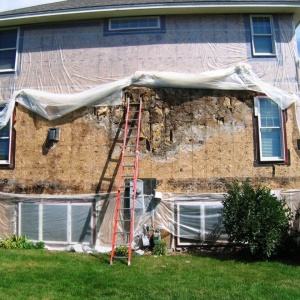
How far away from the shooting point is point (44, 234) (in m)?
11.1

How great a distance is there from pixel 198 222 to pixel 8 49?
8069 millimetres

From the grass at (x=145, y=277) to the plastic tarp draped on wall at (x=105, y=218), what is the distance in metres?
0.89

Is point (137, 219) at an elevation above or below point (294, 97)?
below

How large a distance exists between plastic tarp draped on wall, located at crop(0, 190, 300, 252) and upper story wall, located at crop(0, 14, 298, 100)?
11.2 ft

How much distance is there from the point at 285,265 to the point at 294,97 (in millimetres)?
4897

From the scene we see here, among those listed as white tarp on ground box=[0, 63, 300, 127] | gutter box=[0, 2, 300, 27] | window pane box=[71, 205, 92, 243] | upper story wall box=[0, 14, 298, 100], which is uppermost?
gutter box=[0, 2, 300, 27]

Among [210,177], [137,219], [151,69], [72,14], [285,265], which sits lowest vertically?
[285,265]

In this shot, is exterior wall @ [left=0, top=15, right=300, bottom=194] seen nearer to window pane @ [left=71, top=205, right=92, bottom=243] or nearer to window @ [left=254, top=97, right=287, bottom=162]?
window @ [left=254, top=97, right=287, bottom=162]

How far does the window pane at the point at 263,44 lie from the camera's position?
38.7 ft

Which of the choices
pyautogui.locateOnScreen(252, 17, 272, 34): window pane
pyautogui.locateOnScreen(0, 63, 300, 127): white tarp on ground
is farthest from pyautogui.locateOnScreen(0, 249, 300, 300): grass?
pyautogui.locateOnScreen(252, 17, 272, 34): window pane

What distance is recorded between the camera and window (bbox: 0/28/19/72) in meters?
12.4

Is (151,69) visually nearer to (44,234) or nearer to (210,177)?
(210,177)

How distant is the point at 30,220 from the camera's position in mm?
11266

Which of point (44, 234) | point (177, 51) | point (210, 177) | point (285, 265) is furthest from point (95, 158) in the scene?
point (285, 265)
